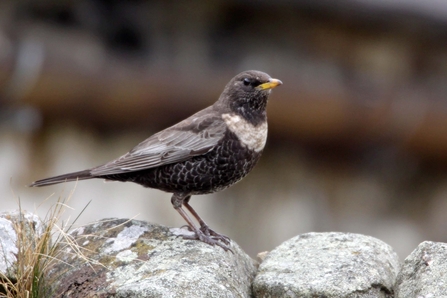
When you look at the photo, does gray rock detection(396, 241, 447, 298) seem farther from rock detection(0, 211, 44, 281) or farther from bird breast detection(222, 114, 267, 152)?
rock detection(0, 211, 44, 281)

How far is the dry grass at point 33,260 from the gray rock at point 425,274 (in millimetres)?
1921

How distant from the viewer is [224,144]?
503 centimetres

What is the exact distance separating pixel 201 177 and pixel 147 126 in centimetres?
378

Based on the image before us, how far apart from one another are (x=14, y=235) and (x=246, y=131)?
1.85 meters

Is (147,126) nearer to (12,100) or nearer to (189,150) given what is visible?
(12,100)

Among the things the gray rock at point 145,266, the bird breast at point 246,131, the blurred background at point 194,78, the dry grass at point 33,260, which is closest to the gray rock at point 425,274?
the gray rock at point 145,266

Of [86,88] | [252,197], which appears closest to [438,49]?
[252,197]

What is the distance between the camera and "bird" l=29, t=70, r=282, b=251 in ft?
16.4

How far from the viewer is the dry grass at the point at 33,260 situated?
398cm

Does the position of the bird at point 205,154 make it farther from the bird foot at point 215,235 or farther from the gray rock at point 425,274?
the gray rock at point 425,274

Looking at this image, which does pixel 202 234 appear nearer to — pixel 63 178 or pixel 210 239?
pixel 210 239

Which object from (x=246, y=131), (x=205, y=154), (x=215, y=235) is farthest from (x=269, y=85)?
(x=215, y=235)

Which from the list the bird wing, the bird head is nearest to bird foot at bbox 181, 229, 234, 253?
the bird wing


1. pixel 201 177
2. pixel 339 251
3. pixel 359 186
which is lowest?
pixel 339 251
